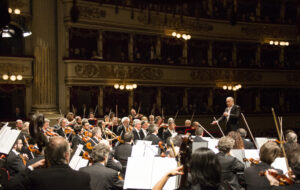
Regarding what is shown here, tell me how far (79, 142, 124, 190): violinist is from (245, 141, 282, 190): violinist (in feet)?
5.23

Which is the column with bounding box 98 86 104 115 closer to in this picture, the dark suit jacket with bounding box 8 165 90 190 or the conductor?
the conductor

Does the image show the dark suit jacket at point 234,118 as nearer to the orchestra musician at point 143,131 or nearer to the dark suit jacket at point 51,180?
the orchestra musician at point 143,131

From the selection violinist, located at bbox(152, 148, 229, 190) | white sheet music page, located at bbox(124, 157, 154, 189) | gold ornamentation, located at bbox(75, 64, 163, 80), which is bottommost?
white sheet music page, located at bbox(124, 157, 154, 189)

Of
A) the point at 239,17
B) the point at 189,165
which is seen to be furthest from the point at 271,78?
the point at 189,165

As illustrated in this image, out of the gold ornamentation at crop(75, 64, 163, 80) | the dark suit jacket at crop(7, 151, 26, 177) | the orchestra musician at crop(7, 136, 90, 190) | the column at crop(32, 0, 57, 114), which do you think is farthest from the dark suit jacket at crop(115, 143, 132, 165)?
the gold ornamentation at crop(75, 64, 163, 80)

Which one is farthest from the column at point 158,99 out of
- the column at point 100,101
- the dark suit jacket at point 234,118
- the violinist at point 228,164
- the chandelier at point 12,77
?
the violinist at point 228,164

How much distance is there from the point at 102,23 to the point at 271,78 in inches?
411

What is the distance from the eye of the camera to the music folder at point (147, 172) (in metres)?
4.52

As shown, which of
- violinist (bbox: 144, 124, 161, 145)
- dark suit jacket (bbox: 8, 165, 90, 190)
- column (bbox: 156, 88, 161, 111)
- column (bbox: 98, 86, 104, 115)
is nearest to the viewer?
dark suit jacket (bbox: 8, 165, 90, 190)

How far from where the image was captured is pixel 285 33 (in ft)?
71.2

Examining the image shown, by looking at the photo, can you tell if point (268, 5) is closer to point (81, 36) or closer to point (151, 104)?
point (151, 104)

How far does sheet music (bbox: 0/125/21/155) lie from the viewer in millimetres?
5109

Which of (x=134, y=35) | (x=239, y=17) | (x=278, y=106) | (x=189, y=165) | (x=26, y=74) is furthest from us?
(x=278, y=106)

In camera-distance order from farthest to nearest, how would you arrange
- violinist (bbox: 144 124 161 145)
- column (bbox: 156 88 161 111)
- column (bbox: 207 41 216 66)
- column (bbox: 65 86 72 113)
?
column (bbox: 207 41 216 66)
column (bbox: 156 88 161 111)
column (bbox: 65 86 72 113)
violinist (bbox: 144 124 161 145)
